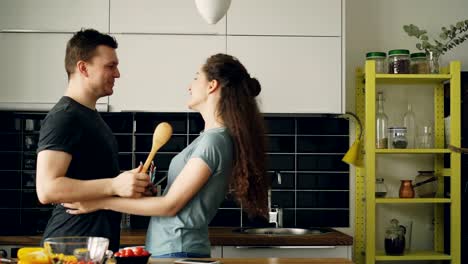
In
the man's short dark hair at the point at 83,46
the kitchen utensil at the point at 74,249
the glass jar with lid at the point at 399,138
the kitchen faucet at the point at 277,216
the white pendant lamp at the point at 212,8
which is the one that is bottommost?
the kitchen faucet at the point at 277,216

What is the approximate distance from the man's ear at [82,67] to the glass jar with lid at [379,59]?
6.17ft

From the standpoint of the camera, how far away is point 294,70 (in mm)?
3873

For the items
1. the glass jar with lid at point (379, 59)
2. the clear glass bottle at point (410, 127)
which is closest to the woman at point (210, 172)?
the glass jar with lid at point (379, 59)

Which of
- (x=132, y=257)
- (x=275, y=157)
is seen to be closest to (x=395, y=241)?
(x=275, y=157)

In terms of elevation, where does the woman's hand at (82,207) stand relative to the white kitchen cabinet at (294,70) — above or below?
below

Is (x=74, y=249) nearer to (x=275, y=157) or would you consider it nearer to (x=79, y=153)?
(x=79, y=153)

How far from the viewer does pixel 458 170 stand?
3.89 m

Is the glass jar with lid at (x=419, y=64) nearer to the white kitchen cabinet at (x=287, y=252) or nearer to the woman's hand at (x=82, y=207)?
the white kitchen cabinet at (x=287, y=252)

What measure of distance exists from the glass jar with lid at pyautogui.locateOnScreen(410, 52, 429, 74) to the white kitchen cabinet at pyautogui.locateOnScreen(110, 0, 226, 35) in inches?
41.5

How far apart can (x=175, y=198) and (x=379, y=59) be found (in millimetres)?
2074

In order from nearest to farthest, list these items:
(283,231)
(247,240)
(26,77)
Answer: (247,240)
(26,77)
(283,231)

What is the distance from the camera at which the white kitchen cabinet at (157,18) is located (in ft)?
12.6

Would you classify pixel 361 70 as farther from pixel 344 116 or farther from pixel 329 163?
pixel 329 163

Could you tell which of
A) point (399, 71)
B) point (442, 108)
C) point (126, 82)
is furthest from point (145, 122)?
point (442, 108)
